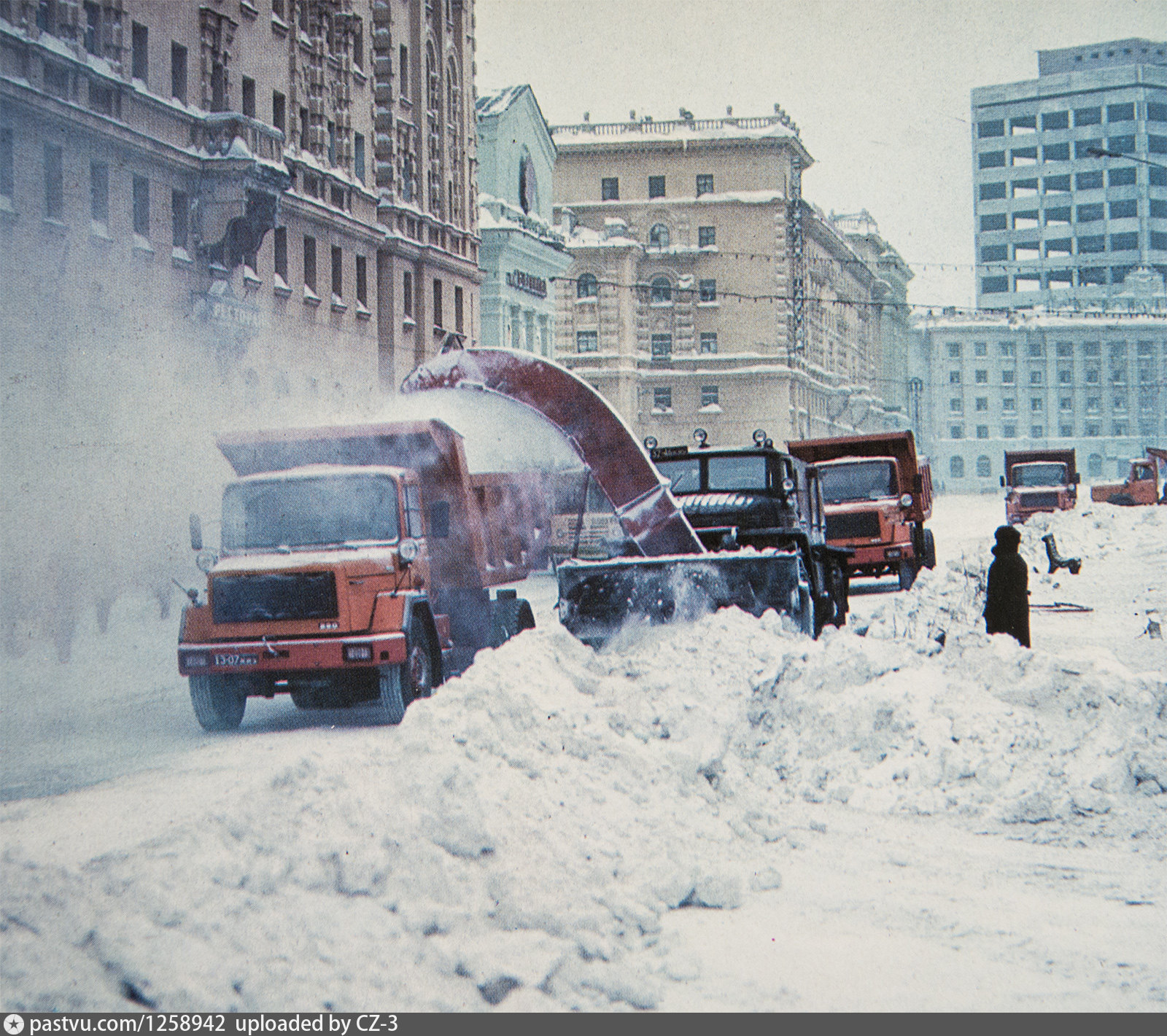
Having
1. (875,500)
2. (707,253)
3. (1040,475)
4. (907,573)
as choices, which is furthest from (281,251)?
(707,253)

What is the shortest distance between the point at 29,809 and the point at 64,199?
1697cm

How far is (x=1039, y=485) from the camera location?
49156 mm

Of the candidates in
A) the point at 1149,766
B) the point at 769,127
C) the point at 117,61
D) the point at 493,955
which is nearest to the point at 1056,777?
the point at 1149,766

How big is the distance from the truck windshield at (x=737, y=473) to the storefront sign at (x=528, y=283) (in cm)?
3581

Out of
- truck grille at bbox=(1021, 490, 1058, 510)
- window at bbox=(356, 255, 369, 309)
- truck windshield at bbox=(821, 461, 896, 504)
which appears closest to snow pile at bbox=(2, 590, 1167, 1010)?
truck windshield at bbox=(821, 461, 896, 504)

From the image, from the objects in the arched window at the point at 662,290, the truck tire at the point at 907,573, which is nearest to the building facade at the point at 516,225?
the arched window at the point at 662,290

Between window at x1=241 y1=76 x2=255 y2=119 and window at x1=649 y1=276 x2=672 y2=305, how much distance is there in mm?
50894

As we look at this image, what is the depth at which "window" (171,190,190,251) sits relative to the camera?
28047mm

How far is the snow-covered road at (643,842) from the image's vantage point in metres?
5.64

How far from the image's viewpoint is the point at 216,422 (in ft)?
90.1

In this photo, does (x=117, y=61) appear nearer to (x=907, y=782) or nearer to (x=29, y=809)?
(x=29, y=809)

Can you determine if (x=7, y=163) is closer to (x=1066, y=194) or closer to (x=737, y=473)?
(x=737, y=473)

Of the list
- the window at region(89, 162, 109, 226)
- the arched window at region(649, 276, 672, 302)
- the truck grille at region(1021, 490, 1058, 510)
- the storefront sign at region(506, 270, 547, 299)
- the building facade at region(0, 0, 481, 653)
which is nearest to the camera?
the building facade at region(0, 0, 481, 653)

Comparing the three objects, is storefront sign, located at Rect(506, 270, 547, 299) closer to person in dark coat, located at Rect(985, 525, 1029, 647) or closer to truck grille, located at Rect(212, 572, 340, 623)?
person in dark coat, located at Rect(985, 525, 1029, 647)
